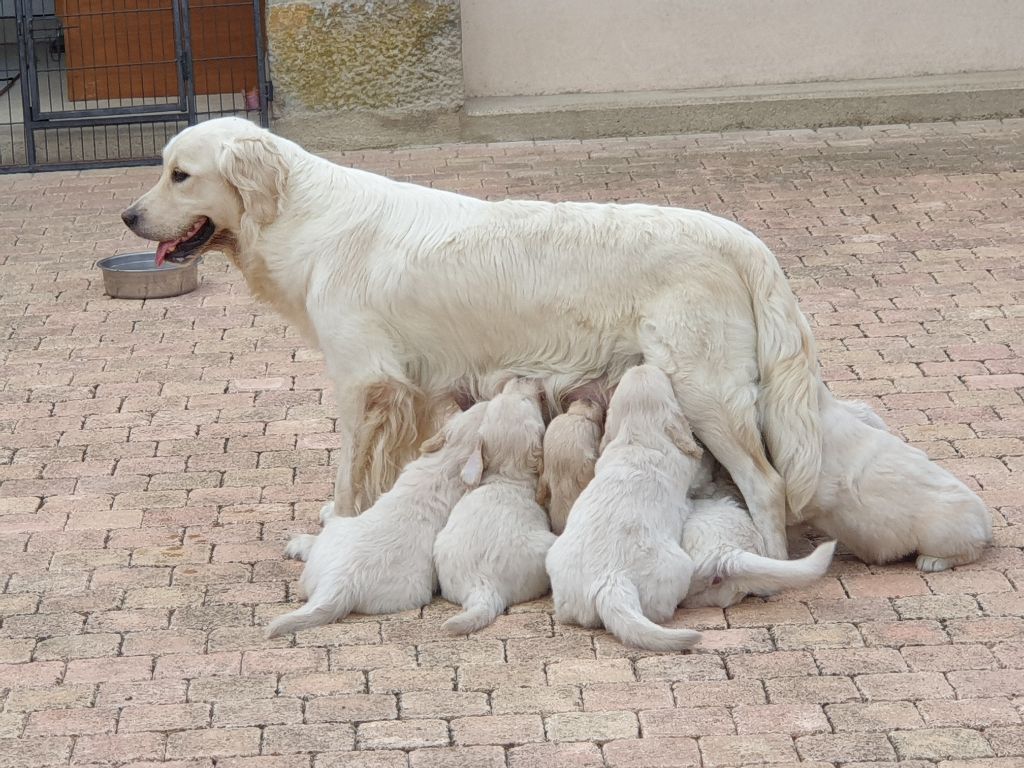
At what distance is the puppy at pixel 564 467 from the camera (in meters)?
5.58

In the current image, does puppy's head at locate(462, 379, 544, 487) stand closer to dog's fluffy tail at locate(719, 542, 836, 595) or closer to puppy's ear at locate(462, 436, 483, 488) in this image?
puppy's ear at locate(462, 436, 483, 488)

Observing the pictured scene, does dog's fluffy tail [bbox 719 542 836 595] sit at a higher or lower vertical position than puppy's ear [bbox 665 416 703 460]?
lower

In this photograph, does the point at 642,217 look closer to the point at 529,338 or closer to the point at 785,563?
the point at 529,338

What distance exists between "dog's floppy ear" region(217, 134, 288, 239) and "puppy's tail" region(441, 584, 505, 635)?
179 centimetres

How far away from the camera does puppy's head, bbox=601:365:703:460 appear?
217 inches

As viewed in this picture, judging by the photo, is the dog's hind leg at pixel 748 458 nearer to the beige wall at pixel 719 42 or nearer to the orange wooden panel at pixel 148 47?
the beige wall at pixel 719 42

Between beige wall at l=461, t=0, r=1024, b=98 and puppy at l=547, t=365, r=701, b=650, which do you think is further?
beige wall at l=461, t=0, r=1024, b=98

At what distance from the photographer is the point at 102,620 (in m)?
5.57

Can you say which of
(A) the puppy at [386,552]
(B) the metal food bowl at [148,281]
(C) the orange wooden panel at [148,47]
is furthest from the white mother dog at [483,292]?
(C) the orange wooden panel at [148,47]

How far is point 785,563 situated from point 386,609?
140 cm

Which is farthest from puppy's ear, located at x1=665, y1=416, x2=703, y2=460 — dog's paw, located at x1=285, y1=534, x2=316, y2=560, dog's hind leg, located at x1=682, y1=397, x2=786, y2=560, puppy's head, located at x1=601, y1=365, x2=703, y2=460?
dog's paw, located at x1=285, y1=534, x2=316, y2=560

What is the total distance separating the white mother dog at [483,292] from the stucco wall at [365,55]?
278 inches

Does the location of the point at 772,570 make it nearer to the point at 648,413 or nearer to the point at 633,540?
the point at 633,540

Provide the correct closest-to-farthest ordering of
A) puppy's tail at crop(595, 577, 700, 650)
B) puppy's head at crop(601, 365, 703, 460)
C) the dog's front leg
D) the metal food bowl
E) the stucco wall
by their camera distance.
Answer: puppy's tail at crop(595, 577, 700, 650)
puppy's head at crop(601, 365, 703, 460)
the dog's front leg
the metal food bowl
the stucco wall
